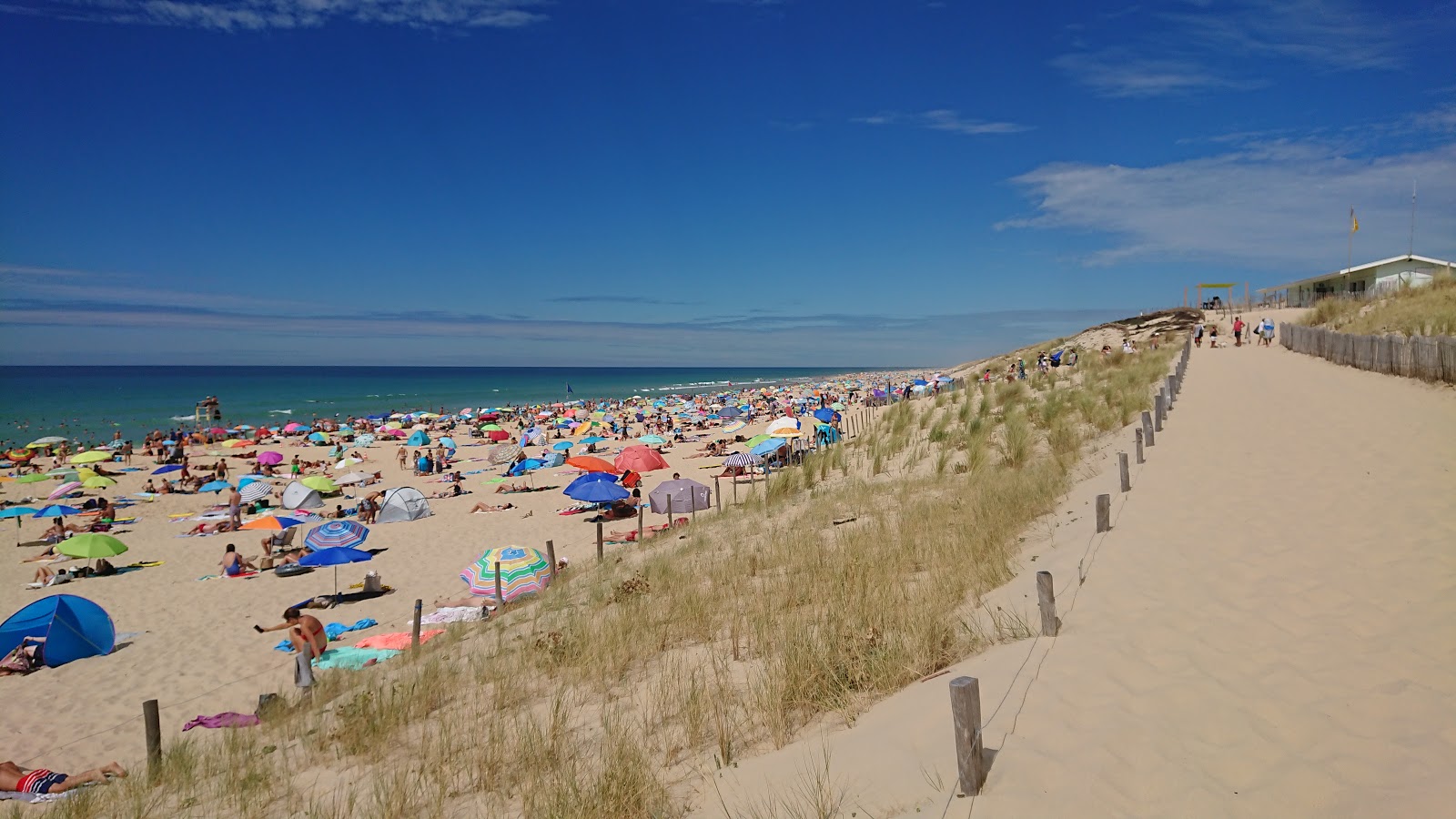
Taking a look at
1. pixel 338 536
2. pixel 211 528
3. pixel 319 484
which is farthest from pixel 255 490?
pixel 338 536

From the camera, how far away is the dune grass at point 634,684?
4312 mm

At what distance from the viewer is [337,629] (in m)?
11.3

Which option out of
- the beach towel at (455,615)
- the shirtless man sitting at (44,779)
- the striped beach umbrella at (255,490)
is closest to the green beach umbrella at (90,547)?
the striped beach umbrella at (255,490)

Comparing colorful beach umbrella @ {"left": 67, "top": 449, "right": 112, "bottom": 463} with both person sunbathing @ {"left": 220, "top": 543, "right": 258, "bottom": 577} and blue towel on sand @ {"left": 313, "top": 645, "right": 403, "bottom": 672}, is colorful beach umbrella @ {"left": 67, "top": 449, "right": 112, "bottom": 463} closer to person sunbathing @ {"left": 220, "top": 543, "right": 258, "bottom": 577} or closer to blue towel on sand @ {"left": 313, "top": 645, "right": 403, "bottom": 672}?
person sunbathing @ {"left": 220, "top": 543, "right": 258, "bottom": 577}

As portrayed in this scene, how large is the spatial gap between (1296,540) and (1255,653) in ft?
10.1

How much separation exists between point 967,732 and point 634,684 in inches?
125

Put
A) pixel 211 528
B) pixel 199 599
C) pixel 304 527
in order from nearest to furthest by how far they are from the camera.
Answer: pixel 199 599 < pixel 304 527 < pixel 211 528

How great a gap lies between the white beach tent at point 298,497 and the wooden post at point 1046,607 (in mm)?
20518

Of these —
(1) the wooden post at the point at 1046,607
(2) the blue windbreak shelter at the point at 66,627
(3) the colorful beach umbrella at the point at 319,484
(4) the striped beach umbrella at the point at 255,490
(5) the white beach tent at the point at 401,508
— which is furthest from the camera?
(3) the colorful beach umbrella at the point at 319,484

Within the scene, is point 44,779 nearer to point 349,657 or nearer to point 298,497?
point 349,657

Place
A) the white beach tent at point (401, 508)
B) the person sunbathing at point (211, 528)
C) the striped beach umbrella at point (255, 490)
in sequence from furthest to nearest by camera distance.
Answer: the striped beach umbrella at point (255, 490), the white beach tent at point (401, 508), the person sunbathing at point (211, 528)

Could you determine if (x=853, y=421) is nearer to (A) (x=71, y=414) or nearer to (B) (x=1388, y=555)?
(B) (x=1388, y=555)

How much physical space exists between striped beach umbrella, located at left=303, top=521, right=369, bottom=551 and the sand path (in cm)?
1168

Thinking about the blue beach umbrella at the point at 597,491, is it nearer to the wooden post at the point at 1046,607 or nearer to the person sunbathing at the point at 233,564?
the person sunbathing at the point at 233,564
